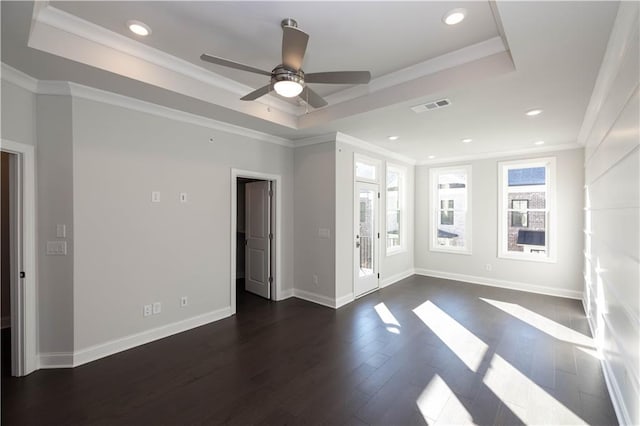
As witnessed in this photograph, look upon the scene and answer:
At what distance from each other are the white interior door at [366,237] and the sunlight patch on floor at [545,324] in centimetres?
193

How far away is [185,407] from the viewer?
2.29 meters

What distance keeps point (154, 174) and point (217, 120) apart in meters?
1.09

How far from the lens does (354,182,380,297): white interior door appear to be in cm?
508

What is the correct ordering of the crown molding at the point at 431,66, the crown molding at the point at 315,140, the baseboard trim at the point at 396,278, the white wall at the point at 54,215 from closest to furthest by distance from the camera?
the crown molding at the point at 431,66
the white wall at the point at 54,215
the crown molding at the point at 315,140
the baseboard trim at the point at 396,278

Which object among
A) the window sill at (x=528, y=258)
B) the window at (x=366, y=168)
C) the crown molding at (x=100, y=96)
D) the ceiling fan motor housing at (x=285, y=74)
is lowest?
the window sill at (x=528, y=258)

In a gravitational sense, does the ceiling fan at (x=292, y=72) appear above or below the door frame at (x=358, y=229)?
above

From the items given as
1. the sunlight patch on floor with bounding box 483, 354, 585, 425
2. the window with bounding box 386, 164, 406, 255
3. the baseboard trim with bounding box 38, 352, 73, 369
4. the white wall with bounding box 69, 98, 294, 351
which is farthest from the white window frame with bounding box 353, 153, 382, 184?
the baseboard trim with bounding box 38, 352, 73, 369

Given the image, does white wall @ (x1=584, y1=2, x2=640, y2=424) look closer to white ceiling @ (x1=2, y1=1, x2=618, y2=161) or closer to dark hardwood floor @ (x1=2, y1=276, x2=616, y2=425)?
white ceiling @ (x1=2, y1=1, x2=618, y2=161)

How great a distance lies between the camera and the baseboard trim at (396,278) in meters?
5.83

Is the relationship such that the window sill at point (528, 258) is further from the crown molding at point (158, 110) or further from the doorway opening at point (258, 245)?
the crown molding at point (158, 110)

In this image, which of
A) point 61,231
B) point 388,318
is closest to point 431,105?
point 388,318

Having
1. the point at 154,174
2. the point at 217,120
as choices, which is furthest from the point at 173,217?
the point at 217,120

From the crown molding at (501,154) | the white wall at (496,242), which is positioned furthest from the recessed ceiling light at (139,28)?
the white wall at (496,242)

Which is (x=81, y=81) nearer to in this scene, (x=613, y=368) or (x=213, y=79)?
(x=213, y=79)
